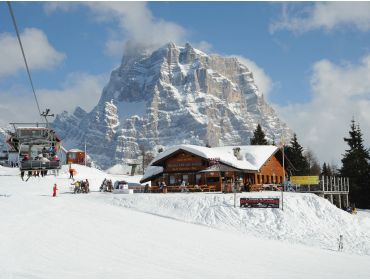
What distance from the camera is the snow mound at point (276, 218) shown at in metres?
29.4

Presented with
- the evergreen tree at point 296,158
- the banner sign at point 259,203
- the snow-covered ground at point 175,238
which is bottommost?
the snow-covered ground at point 175,238

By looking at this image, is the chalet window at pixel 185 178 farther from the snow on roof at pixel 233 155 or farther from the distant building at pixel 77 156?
the distant building at pixel 77 156

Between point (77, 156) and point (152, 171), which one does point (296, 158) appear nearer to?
point (152, 171)

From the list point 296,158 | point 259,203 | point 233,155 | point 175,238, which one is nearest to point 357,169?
point 296,158

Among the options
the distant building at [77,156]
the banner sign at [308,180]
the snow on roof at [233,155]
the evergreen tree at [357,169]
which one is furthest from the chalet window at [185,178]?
the distant building at [77,156]

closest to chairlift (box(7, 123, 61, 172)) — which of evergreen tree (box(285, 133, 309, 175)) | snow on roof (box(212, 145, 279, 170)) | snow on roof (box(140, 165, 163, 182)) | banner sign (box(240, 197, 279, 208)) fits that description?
banner sign (box(240, 197, 279, 208))

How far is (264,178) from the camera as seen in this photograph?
2062 inches

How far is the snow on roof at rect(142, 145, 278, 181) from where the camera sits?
44.6m

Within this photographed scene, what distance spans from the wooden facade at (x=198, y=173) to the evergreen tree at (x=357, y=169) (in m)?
17.1

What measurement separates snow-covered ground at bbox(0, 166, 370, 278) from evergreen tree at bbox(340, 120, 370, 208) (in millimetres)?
22608

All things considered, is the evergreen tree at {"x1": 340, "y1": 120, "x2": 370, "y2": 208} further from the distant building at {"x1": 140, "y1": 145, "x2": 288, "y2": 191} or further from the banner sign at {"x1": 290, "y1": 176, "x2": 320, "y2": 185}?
the banner sign at {"x1": 290, "y1": 176, "x2": 320, "y2": 185}

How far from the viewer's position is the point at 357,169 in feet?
202

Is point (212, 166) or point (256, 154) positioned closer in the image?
point (212, 166)

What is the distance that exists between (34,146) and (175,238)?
10961 mm
